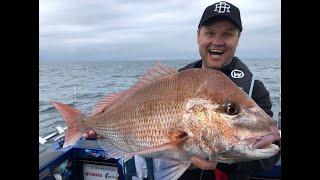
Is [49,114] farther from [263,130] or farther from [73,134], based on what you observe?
[263,130]

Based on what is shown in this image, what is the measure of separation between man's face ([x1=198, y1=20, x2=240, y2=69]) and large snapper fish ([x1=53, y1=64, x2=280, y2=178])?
0.63m

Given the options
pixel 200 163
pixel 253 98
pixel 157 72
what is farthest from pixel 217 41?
pixel 200 163

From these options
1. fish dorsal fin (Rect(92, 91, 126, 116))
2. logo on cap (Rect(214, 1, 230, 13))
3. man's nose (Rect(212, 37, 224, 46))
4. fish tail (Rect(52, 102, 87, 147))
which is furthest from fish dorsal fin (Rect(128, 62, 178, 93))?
logo on cap (Rect(214, 1, 230, 13))

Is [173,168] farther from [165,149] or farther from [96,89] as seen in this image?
[96,89]

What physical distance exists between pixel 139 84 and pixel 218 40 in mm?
729

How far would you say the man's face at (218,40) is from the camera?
2.33m

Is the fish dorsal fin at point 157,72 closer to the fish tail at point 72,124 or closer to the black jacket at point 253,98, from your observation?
the fish tail at point 72,124

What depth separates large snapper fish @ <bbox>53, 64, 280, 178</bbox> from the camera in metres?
1.61

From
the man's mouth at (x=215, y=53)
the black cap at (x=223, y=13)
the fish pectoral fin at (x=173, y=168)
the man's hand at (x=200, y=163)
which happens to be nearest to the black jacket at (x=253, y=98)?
the man's mouth at (x=215, y=53)

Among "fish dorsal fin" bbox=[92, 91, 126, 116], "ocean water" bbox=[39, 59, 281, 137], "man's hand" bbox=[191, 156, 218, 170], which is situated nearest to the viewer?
"man's hand" bbox=[191, 156, 218, 170]

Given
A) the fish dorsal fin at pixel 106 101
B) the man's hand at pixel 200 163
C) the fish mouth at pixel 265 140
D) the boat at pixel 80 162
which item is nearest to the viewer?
the fish mouth at pixel 265 140

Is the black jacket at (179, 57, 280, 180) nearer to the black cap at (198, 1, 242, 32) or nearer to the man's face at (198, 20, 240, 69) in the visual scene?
the man's face at (198, 20, 240, 69)
